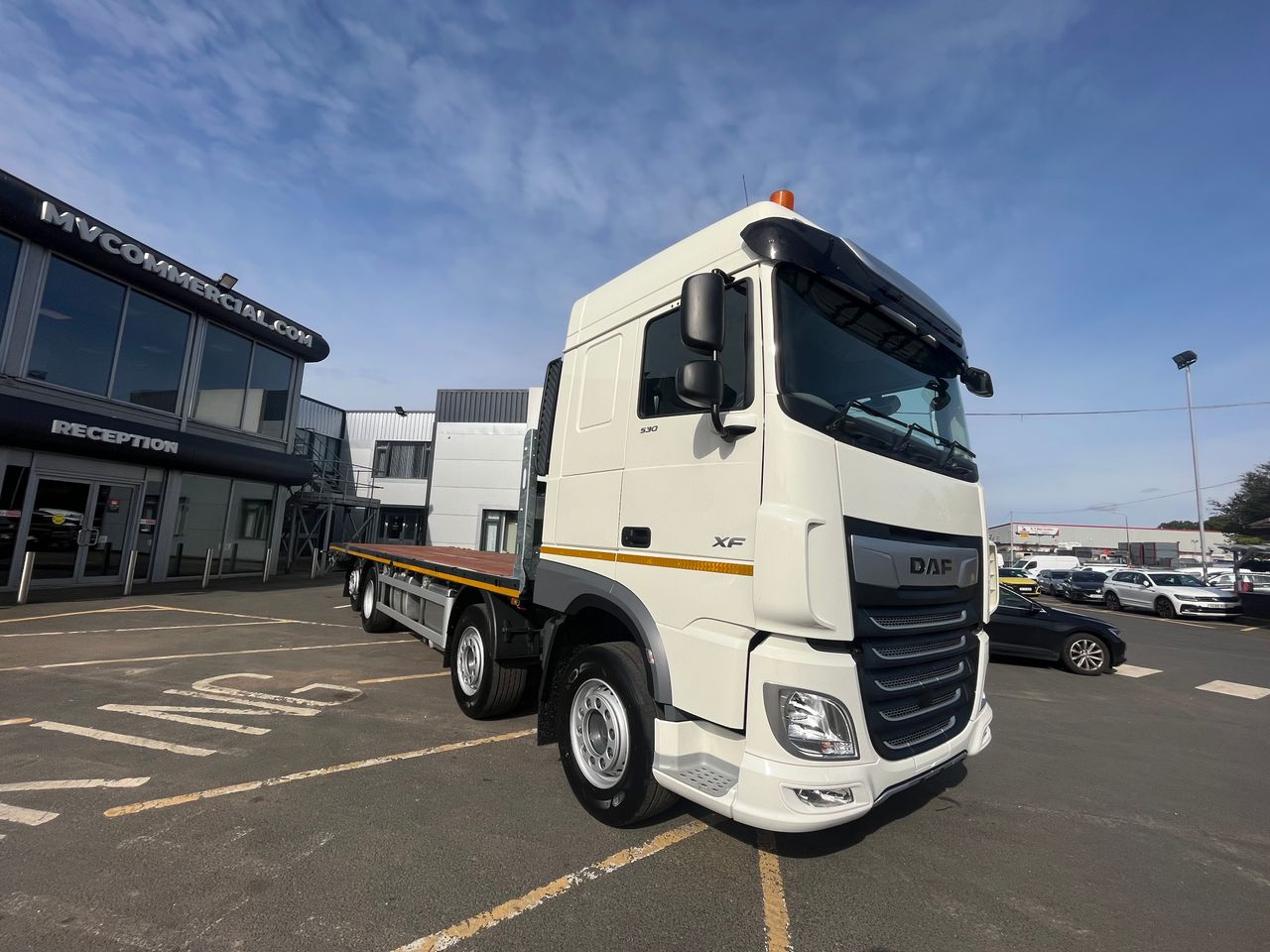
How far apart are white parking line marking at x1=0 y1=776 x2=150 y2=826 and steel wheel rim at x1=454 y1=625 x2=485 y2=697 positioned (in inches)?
87.9

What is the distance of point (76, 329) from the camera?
12.5 m

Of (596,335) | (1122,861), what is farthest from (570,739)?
(1122,861)

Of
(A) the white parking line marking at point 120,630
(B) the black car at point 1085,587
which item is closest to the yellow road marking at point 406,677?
(A) the white parking line marking at point 120,630

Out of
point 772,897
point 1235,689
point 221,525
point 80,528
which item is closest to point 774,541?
point 772,897

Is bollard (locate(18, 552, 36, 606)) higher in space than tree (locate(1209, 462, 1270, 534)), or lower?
lower

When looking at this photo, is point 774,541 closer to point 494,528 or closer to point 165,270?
point 165,270

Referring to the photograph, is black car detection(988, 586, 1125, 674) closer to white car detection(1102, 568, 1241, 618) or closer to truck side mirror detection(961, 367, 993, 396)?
truck side mirror detection(961, 367, 993, 396)

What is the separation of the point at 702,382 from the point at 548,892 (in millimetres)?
2518

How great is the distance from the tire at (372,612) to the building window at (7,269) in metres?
9.09

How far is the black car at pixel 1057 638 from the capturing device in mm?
9031

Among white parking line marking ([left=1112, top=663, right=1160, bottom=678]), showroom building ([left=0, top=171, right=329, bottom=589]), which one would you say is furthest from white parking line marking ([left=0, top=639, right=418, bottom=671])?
white parking line marking ([left=1112, top=663, right=1160, bottom=678])

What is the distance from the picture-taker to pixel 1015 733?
5.86 meters

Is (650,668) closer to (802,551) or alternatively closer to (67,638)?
(802,551)

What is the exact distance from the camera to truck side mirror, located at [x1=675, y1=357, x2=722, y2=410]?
9.20 ft
